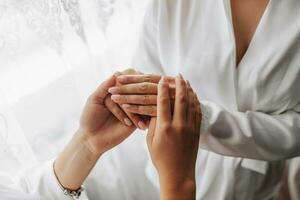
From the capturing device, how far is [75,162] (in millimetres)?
1103

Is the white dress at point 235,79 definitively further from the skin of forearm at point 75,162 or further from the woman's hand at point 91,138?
the skin of forearm at point 75,162

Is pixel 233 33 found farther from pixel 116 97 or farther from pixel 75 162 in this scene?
pixel 75 162

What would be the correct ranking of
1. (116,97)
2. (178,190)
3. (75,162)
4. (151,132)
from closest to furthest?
1. (178,190)
2. (151,132)
3. (116,97)
4. (75,162)

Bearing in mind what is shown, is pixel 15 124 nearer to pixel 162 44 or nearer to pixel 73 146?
pixel 73 146

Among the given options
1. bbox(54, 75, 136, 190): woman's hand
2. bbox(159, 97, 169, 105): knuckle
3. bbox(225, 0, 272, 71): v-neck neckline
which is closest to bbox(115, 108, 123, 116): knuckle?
bbox(54, 75, 136, 190): woman's hand

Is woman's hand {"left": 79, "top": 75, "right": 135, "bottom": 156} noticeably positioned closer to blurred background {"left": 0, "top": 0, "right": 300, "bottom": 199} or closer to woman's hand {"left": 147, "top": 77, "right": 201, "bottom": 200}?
blurred background {"left": 0, "top": 0, "right": 300, "bottom": 199}

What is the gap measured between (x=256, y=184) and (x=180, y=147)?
1.59ft

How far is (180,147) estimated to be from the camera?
31.7 inches

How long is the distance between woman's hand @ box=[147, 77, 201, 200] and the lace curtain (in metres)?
0.34

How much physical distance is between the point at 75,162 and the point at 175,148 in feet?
1.39

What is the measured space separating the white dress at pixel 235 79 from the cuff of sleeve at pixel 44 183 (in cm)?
46

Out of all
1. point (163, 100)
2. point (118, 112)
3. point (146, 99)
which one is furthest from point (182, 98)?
point (118, 112)

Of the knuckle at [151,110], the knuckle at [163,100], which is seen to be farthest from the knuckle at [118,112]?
the knuckle at [163,100]

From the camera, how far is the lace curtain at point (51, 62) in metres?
0.92
